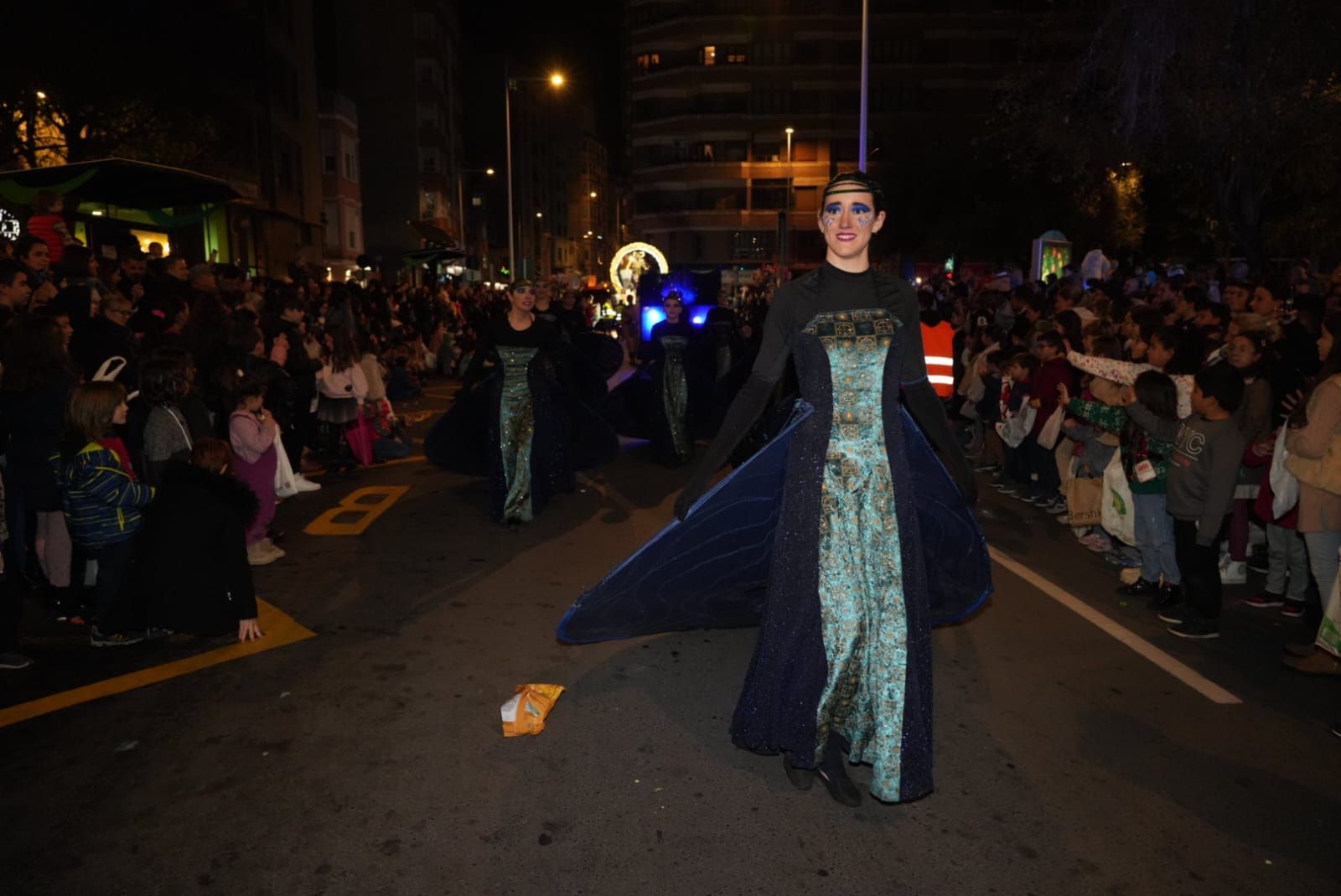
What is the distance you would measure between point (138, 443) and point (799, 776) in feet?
16.3

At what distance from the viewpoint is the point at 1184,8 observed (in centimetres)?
1453

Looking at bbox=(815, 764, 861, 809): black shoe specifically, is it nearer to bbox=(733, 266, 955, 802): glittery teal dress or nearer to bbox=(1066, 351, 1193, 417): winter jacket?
bbox=(733, 266, 955, 802): glittery teal dress

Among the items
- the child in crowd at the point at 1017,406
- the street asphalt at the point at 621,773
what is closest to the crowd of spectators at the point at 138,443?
the street asphalt at the point at 621,773

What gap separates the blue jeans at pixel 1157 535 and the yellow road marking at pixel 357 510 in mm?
5786

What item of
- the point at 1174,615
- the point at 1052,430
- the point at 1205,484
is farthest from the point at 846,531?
the point at 1052,430

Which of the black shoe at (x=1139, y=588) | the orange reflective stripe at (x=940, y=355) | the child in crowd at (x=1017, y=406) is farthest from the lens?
the orange reflective stripe at (x=940, y=355)

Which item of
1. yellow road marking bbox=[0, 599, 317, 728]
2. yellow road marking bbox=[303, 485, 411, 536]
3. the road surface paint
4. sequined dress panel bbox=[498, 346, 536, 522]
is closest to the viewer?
yellow road marking bbox=[0, 599, 317, 728]

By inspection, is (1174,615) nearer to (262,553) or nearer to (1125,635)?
(1125,635)

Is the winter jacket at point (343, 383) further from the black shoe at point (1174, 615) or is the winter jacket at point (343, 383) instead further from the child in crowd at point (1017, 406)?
the black shoe at point (1174, 615)

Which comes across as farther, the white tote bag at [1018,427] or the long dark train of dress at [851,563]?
the white tote bag at [1018,427]

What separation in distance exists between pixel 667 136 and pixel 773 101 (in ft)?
28.6

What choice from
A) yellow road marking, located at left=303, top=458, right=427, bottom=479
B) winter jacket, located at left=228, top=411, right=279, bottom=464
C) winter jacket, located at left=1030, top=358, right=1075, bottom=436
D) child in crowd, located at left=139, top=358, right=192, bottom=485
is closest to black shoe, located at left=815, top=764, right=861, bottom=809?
child in crowd, located at left=139, top=358, right=192, bottom=485

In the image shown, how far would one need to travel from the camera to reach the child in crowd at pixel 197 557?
17.7 ft

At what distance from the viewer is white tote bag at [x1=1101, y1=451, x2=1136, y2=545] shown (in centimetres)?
659
